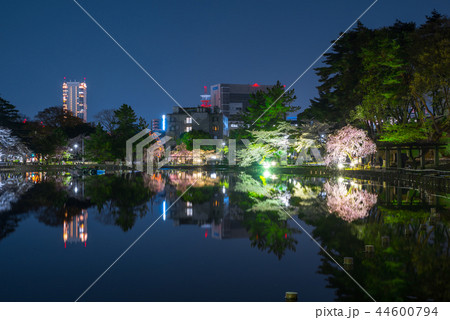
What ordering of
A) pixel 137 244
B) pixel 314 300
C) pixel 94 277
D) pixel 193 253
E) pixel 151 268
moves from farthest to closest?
1. pixel 137 244
2. pixel 193 253
3. pixel 151 268
4. pixel 94 277
5. pixel 314 300

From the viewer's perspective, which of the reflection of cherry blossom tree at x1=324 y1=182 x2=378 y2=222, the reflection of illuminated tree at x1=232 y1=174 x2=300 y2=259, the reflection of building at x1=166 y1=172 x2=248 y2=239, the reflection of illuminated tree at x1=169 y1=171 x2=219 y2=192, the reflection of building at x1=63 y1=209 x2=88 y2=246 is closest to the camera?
the reflection of illuminated tree at x1=232 y1=174 x2=300 y2=259

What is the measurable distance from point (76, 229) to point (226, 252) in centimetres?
573

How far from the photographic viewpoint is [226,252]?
34.3 feet

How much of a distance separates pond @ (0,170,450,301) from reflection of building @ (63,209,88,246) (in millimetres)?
33

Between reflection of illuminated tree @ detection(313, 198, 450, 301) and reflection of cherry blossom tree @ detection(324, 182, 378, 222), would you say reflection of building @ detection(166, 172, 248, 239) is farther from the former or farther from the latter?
reflection of cherry blossom tree @ detection(324, 182, 378, 222)

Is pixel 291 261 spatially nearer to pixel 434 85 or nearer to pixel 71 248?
pixel 71 248

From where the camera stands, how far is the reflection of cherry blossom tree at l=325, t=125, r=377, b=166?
42.8 metres

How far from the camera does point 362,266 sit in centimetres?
845

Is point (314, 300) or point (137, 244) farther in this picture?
point (137, 244)

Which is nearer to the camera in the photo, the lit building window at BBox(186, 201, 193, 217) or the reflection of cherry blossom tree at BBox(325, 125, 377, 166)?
the lit building window at BBox(186, 201, 193, 217)

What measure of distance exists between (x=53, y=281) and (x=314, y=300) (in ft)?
16.5
